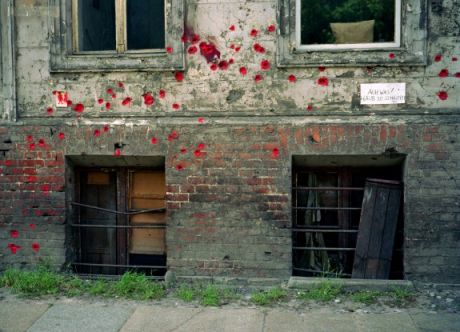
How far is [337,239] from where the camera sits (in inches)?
238

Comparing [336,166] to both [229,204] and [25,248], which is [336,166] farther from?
[25,248]

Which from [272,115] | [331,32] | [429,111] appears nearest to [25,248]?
[272,115]

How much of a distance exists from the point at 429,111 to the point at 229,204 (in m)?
2.42

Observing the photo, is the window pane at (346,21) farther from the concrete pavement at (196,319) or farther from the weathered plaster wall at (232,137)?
the concrete pavement at (196,319)

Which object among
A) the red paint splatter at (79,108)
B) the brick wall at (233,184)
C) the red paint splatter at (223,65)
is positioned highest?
the red paint splatter at (223,65)

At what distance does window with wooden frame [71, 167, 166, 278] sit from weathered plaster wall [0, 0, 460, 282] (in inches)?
17.9

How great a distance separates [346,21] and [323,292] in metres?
3.09

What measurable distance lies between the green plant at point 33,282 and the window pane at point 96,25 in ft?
8.98

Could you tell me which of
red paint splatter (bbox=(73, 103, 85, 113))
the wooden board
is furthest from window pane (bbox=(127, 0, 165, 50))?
the wooden board

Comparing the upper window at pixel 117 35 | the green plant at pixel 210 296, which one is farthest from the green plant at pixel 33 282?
the upper window at pixel 117 35

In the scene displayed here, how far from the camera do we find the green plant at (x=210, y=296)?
5043mm

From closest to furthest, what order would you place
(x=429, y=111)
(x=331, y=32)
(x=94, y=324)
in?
(x=94, y=324), (x=429, y=111), (x=331, y=32)

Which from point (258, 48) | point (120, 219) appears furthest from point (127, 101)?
point (258, 48)

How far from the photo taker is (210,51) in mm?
5613
